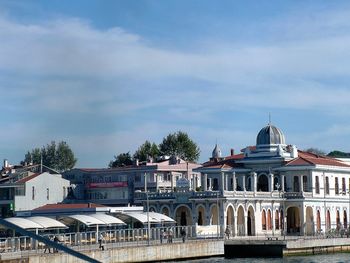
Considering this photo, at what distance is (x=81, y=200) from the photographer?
12769 centimetres

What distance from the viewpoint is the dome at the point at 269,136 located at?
105 m

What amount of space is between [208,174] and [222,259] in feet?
115

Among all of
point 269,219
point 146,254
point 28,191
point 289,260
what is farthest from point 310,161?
point 146,254

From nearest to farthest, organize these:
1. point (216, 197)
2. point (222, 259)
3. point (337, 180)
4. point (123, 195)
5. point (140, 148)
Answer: point (222, 259), point (216, 197), point (337, 180), point (123, 195), point (140, 148)

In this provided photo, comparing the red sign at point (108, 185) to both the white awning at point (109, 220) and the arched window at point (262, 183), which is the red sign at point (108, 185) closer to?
the arched window at point (262, 183)

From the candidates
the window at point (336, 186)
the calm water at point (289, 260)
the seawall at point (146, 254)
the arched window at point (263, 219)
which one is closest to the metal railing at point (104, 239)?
the seawall at point (146, 254)

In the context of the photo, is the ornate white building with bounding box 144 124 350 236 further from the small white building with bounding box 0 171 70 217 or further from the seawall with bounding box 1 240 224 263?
the small white building with bounding box 0 171 70 217

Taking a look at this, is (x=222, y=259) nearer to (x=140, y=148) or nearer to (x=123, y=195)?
(x=123, y=195)

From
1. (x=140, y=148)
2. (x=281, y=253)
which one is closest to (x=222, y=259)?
(x=281, y=253)

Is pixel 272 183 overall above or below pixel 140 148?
below

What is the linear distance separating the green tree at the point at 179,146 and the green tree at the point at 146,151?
2.16 meters

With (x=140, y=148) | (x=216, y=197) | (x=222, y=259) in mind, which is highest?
(x=140, y=148)

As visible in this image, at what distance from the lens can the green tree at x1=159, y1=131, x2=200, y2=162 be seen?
537 ft

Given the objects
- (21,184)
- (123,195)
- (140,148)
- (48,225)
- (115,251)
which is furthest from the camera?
(140,148)
